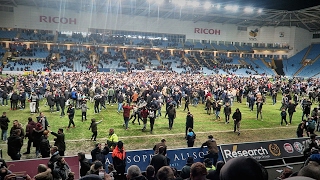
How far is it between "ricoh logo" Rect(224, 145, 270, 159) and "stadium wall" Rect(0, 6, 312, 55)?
2157 inches

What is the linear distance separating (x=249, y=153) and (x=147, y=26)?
57.1m

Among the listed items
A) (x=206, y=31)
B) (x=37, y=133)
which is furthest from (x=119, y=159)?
(x=206, y=31)

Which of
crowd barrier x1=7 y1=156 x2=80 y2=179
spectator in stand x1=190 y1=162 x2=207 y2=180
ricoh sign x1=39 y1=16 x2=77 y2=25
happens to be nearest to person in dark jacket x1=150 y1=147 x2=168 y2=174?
crowd barrier x1=7 y1=156 x2=80 y2=179

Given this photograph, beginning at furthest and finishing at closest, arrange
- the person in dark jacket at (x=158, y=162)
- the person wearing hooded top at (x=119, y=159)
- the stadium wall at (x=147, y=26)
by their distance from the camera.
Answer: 1. the stadium wall at (x=147, y=26)
2. the person wearing hooded top at (x=119, y=159)
3. the person in dark jacket at (x=158, y=162)

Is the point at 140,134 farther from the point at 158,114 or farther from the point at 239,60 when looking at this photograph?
the point at 239,60

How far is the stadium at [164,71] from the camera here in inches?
595

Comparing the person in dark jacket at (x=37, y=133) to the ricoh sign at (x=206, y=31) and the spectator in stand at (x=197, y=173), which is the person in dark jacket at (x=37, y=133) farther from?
the ricoh sign at (x=206, y=31)

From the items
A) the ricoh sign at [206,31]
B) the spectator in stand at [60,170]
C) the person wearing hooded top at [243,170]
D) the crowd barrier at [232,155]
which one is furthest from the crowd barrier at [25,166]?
the ricoh sign at [206,31]

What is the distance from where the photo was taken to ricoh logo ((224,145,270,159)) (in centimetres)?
1073

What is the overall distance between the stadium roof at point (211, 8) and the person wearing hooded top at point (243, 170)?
49125mm

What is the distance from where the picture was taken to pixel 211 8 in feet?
182

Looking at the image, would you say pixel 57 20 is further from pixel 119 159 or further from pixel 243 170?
pixel 243 170

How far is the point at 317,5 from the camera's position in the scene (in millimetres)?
50531

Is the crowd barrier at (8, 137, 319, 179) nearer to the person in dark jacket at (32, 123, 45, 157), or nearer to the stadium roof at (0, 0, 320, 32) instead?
the person in dark jacket at (32, 123, 45, 157)
